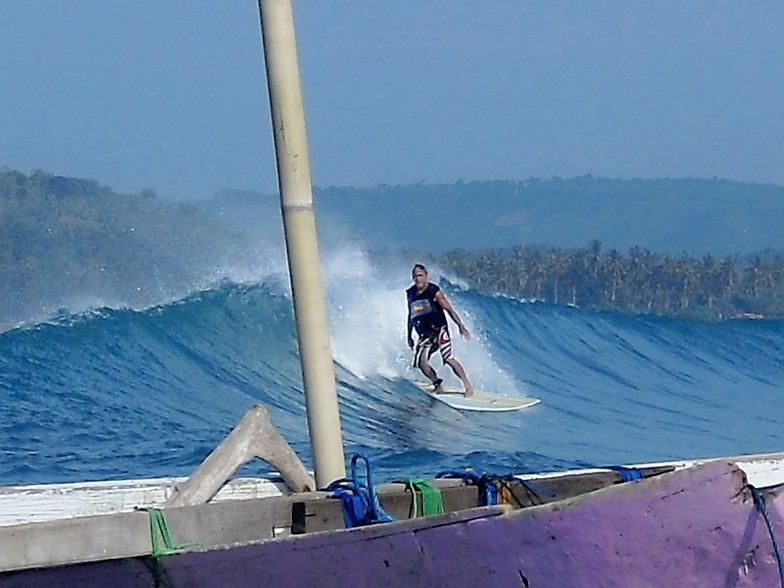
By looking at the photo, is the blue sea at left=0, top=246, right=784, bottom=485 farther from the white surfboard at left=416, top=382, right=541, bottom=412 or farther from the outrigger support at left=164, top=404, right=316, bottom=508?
the outrigger support at left=164, top=404, right=316, bottom=508

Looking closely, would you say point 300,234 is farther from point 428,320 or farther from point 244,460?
point 428,320

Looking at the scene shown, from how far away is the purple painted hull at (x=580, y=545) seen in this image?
8.68ft

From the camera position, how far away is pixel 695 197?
50.3 m

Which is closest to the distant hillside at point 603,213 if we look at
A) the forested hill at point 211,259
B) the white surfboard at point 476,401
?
the forested hill at point 211,259

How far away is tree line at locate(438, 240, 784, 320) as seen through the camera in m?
20.7

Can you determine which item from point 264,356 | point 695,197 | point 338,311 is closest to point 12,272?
point 338,311

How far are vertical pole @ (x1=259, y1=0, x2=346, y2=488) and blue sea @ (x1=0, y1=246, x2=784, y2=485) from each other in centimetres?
279

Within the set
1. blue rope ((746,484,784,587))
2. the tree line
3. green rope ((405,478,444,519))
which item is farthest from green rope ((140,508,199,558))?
the tree line

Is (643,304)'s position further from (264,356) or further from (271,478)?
(271,478)

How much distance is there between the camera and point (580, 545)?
2.65 meters

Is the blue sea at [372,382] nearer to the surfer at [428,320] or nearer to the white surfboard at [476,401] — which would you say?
the white surfboard at [476,401]

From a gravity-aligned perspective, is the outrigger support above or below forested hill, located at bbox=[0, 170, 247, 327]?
below

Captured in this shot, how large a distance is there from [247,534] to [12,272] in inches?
769

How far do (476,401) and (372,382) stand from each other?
6.00 ft
